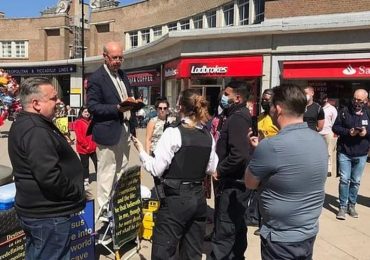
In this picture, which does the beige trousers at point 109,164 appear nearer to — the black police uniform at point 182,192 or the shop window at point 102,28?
the black police uniform at point 182,192

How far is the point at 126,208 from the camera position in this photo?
4664mm

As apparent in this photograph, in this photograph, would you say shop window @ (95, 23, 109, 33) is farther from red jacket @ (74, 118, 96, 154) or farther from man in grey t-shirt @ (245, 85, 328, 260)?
man in grey t-shirt @ (245, 85, 328, 260)

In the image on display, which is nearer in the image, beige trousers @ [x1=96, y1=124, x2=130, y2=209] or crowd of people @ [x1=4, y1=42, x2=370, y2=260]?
crowd of people @ [x1=4, y1=42, x2=370, y2=260]

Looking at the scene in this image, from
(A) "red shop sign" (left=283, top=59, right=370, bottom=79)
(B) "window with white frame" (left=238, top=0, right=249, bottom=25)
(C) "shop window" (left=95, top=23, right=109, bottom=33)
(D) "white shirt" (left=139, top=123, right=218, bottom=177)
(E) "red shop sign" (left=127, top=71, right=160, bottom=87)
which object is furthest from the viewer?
(C) "shop window" (left=95, top=23, right=109, bottom=33)

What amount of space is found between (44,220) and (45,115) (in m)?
0.72

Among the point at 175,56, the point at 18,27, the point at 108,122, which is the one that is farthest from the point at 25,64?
the point at 108,122

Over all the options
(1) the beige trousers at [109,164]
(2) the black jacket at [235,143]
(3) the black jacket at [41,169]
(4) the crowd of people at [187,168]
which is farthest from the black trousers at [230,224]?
(3) the black jacket at [41,169]

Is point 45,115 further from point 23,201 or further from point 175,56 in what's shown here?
point 175,56

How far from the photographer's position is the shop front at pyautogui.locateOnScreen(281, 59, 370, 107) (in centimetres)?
1502

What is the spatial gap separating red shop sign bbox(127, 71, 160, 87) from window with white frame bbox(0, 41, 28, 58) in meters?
20.0

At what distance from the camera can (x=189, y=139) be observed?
3.56 meters

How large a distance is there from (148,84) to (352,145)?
2204cm

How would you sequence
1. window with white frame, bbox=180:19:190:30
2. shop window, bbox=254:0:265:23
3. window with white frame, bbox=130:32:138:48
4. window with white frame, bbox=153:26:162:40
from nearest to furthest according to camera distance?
shop window, bbox=254:0:265:23
window with white frame, bbox=180:19:190:30
window with white frame, bbox=153:26:162:40
window with white frame, bbox=130:32:138:48

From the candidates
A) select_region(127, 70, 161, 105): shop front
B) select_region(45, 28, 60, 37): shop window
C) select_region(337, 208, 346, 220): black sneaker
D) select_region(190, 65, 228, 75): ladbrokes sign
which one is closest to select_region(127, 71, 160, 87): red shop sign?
select_region(127, 70, 161, 105): shop front
